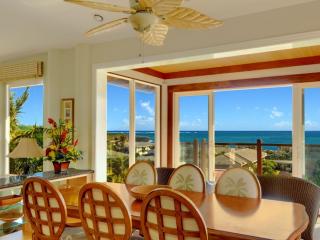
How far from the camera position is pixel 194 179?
2967mm

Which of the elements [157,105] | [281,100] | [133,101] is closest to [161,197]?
[133,101]

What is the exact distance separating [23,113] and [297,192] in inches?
189

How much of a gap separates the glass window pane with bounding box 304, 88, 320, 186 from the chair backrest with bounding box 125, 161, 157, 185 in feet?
10.2

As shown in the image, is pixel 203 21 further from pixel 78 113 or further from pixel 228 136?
pixel 228 136

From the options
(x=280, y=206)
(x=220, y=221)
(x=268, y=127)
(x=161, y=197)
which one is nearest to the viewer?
(x=161, y=197)

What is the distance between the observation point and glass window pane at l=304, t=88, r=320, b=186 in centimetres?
494

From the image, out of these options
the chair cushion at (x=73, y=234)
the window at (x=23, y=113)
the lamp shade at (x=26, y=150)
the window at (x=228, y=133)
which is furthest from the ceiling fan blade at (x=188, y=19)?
the window at (x=228, y=133)

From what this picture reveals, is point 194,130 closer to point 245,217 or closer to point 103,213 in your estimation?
point 245,217

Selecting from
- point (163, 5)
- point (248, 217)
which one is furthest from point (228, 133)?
point (163, 5)

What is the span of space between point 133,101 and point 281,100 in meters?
3.43

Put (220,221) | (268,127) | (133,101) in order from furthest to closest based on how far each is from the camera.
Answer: (268,127) → (133,101) → (220,221)

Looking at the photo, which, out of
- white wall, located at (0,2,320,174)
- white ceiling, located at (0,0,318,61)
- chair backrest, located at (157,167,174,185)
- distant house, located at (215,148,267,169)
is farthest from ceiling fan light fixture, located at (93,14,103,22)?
distant house, located at (215,148,267,169)

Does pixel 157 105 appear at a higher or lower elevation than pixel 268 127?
higher

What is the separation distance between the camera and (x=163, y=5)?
1.89 m
